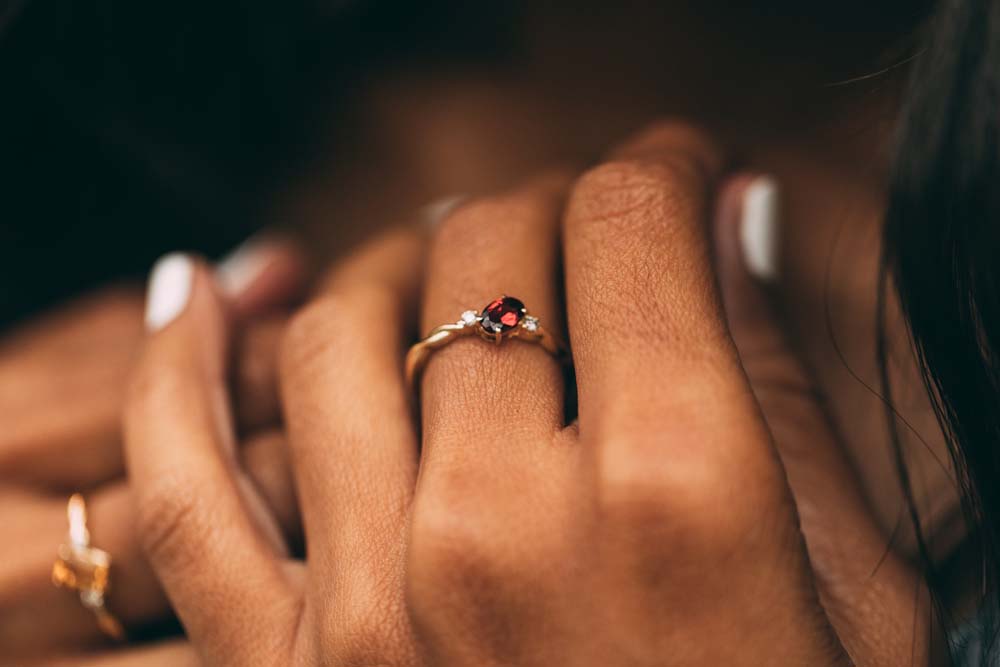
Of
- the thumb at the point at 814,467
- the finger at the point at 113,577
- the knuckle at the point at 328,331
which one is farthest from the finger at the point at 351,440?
the thumb at the point at 814,467

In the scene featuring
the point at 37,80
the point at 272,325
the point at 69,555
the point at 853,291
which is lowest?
the point at 853,291

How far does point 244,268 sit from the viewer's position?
3.68ft

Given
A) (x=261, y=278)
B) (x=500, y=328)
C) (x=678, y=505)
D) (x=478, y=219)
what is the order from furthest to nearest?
(x=261, y=278), (x=478, y=219), (x=500, y=328), (x=678, y=505)

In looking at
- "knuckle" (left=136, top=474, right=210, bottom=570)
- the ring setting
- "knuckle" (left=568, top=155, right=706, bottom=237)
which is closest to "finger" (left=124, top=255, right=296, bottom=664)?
"knuckle" (left=136, top=474, right=210, bottom=570)

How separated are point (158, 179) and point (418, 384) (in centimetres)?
76

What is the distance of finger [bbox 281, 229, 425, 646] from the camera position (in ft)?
2.10

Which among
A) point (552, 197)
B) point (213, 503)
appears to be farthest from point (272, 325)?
point (552, 197)

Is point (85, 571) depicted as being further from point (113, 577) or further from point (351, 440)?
point (351, 440)

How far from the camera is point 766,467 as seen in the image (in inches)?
21.6

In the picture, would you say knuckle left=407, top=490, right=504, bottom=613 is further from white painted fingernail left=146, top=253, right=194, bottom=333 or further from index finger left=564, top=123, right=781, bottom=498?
white painted fingernail left=146, top=253, right=194, bottom=333

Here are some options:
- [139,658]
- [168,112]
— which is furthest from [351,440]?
[168,112]

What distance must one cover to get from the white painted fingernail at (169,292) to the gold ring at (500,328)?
1.35 ft

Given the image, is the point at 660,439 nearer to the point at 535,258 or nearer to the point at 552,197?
the point at 535,258

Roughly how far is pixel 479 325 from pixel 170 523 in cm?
37
